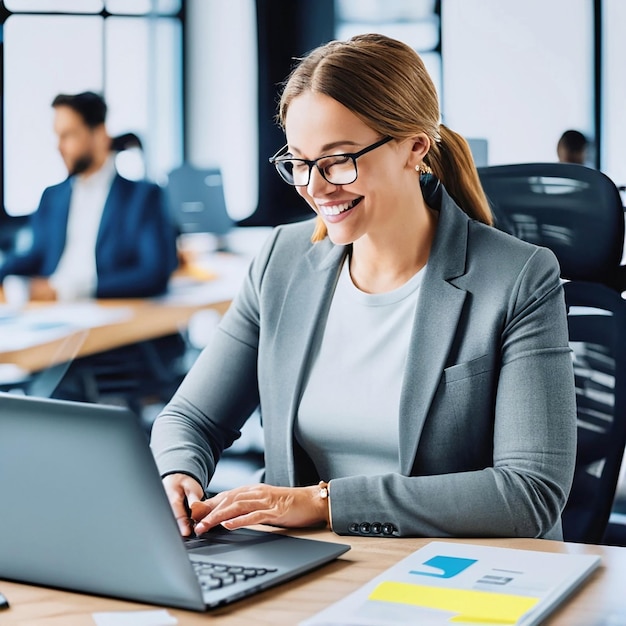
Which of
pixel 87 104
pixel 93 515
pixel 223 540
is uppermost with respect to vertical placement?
pixel 87 104

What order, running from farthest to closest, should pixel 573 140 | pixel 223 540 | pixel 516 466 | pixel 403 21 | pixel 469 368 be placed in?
1. pixel 403 21
2. pixel 573 140
3. pixel 469 368
4. pixel 516 466
5. pixel 223 540

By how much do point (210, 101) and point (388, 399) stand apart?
1.95m

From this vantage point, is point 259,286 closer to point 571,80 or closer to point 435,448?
point 435,448

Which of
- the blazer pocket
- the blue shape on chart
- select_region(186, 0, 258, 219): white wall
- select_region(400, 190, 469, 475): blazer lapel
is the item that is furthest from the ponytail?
select_region(186, 0, 258, 219): white wall

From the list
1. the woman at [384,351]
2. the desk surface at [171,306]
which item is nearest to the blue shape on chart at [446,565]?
the woman at [384,351]

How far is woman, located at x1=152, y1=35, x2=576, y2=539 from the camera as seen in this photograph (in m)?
1.17

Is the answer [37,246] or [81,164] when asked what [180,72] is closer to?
[81,164]

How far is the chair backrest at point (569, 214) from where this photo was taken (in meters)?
1.53

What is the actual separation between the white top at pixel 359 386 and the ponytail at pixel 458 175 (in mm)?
164

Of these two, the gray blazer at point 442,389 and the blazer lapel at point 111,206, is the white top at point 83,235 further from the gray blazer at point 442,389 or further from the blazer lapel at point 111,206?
the gray blazer at point 442,389

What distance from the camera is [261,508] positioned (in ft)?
3.77

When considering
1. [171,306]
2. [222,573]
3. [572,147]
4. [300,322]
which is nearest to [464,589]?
[222,573]

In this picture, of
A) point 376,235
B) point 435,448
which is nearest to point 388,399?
point 435,448

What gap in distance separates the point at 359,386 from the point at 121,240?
72.1 inches
